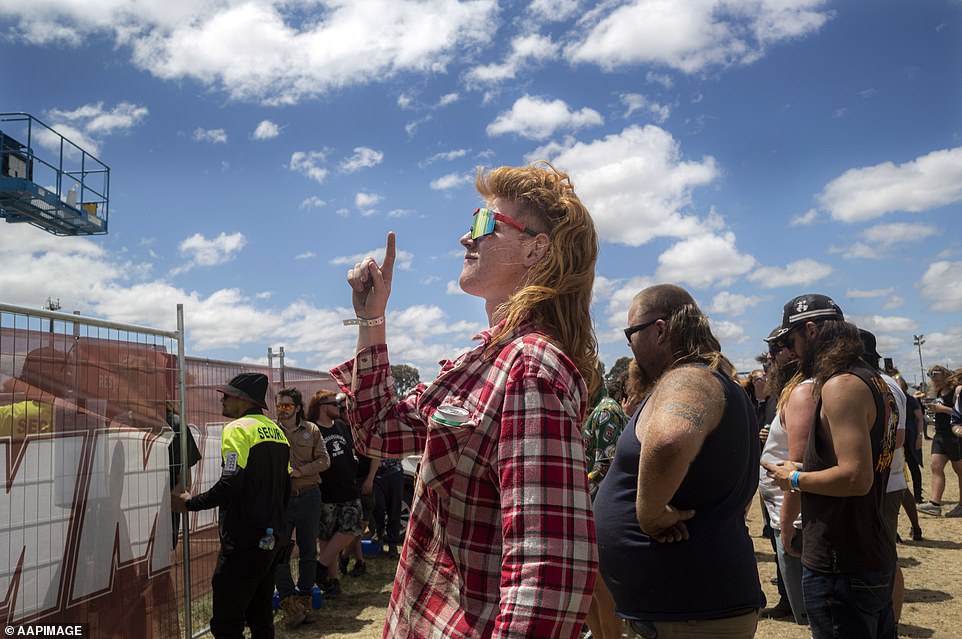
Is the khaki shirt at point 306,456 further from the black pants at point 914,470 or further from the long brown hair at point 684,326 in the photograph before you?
the black pants at point 914,470

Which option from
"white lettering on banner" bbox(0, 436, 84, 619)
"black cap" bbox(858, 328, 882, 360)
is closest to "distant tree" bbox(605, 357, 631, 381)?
"black cap" bbox(858, 328, 882, 360)

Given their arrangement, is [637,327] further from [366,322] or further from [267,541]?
[267,541]

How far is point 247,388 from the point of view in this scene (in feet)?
17.9

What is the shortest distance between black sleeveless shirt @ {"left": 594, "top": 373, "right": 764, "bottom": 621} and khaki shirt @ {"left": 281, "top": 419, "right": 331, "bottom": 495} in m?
4.67

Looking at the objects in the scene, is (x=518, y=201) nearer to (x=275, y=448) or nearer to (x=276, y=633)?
(x=275, y=448)

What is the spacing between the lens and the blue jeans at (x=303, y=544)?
21.9ft

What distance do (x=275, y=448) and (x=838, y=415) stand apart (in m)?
3.94

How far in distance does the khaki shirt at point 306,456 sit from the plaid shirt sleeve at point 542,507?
5.77 meters

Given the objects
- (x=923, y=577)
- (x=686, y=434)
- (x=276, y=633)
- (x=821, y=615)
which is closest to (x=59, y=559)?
(x=276, y=633)

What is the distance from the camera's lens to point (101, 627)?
14.2 feet

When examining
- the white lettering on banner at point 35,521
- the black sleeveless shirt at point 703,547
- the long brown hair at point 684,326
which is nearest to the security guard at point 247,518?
the white lettering on banner at point 35,521

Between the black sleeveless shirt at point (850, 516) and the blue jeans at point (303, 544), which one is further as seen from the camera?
the blue jeans at point (303, 544)

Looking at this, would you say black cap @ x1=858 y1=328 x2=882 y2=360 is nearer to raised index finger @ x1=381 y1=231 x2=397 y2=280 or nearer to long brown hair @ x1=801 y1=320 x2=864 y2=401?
long brown hair @ x1=801 y1=320 x2=864 y2=401

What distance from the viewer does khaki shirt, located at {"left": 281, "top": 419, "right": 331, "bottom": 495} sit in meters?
6.68
